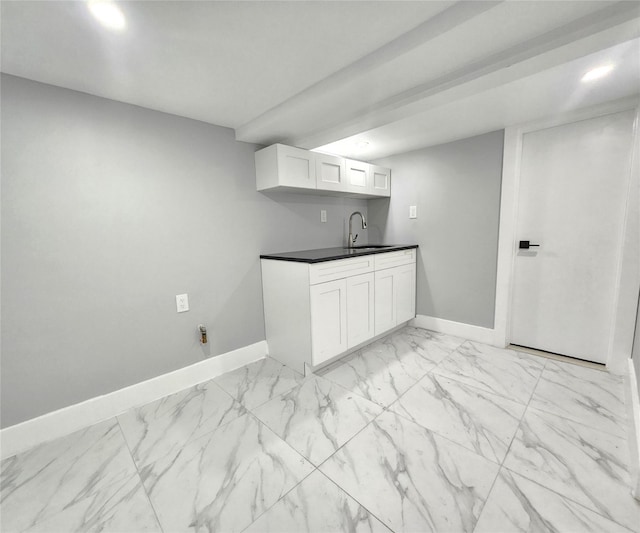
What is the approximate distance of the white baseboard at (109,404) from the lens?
152cm

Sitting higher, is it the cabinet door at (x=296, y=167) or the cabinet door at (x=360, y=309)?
the cabinet door at (x=296, y=167)

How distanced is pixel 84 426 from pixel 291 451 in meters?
1.31

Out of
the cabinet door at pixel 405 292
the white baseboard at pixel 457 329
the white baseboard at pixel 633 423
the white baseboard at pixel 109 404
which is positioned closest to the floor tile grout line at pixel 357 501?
the white baseboard at pixel 633 423

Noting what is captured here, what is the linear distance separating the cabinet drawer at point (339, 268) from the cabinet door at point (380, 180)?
98 centimetres

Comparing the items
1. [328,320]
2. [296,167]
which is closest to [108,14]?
[296,167]

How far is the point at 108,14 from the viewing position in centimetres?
109

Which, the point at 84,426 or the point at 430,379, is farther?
the point at 430,379

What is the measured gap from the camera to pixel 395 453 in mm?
1401

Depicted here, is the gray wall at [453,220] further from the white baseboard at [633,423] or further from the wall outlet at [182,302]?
the wall outlet at [182,302]

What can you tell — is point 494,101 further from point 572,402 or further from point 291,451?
point 291,451

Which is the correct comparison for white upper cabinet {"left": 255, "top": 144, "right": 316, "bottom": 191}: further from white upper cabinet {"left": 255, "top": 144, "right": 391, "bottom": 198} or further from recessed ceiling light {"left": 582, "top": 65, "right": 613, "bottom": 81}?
recessed ceiling light {"left": 582, "top": 65, "right": 613, "bottom": 81}

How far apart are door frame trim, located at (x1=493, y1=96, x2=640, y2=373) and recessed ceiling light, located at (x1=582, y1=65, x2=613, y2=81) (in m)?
0.55

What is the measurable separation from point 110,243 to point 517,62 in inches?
96.1

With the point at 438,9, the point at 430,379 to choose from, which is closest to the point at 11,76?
the point at 438,9
